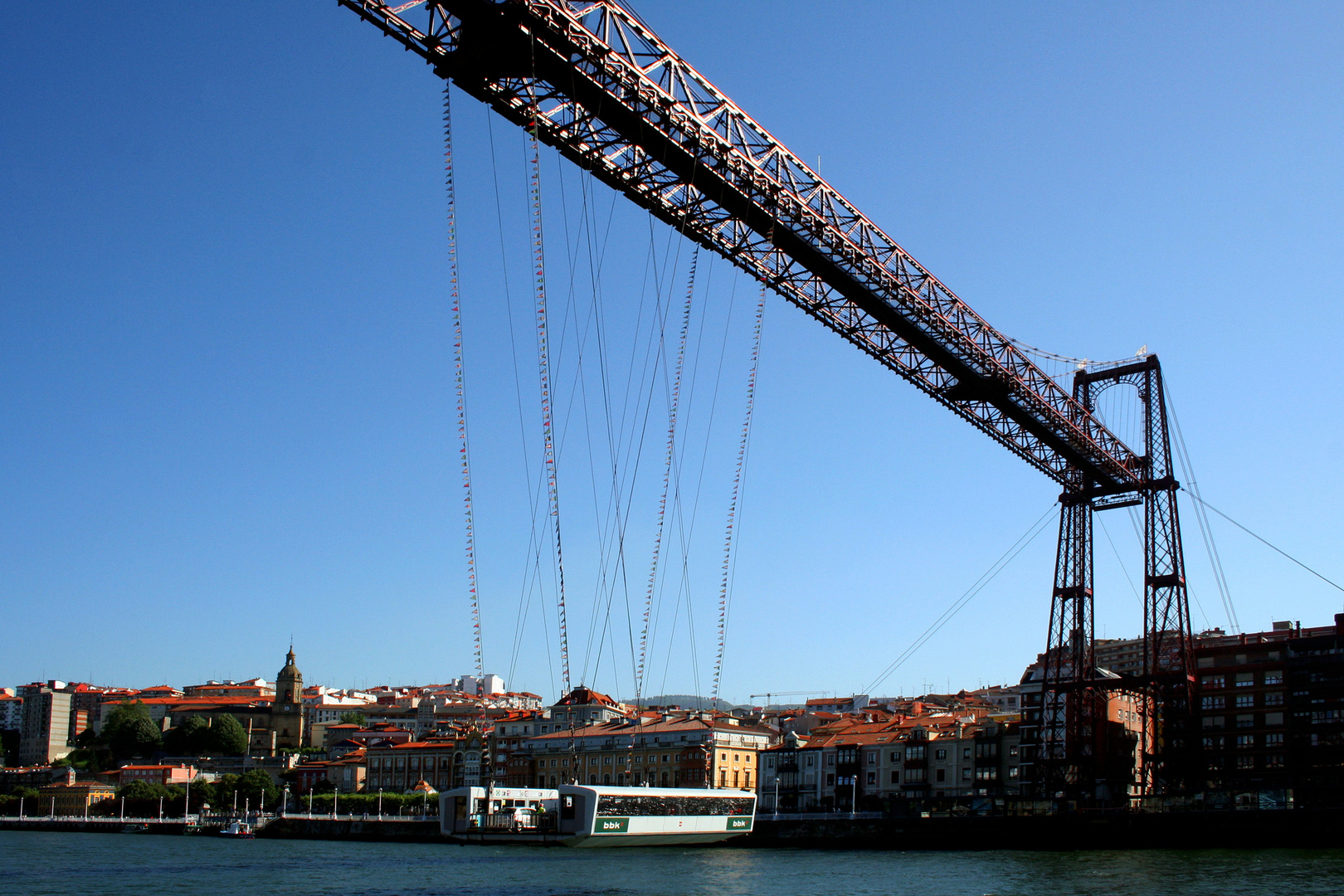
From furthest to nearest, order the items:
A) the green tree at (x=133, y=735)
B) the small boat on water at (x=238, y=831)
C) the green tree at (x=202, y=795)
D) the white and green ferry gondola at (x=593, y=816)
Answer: the green tree at (x=133, y=735), the green tree at (x=202, y=795), the small boat on water at (x=238, y=831), the white and green ferry gondola at (x=593, y=816)

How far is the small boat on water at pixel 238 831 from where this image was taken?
67.0 meters

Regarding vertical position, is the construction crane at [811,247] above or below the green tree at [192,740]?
above

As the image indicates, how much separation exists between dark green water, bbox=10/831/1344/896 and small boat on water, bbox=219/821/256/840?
22104 millimetres

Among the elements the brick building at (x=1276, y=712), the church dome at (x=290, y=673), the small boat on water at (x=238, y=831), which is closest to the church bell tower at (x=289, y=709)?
the church dome at (x=290, y=673)

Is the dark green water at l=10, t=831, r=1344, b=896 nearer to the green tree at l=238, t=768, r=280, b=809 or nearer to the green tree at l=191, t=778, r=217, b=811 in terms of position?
the green tree at l=238, t=768, r=280, b=809

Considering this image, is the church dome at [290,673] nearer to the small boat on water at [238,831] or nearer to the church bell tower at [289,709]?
the church bell tower at [289,709]

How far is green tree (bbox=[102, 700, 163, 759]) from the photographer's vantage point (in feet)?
385

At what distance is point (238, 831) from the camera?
67.6 m

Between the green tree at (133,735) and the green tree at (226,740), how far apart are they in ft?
19.1

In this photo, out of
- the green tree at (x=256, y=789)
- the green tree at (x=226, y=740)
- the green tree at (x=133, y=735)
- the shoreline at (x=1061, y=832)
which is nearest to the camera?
the shoreline at (x=1061, y=832)

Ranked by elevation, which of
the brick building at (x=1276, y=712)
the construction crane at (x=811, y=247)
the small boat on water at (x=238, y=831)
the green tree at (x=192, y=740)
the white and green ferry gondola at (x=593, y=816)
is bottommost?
the green tree at (x=192, y=740)

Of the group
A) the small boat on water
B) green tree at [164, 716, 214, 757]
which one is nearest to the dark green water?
the small boat on water

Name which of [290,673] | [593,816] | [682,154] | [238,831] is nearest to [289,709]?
[290,673]

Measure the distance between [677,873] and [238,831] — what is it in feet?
147
